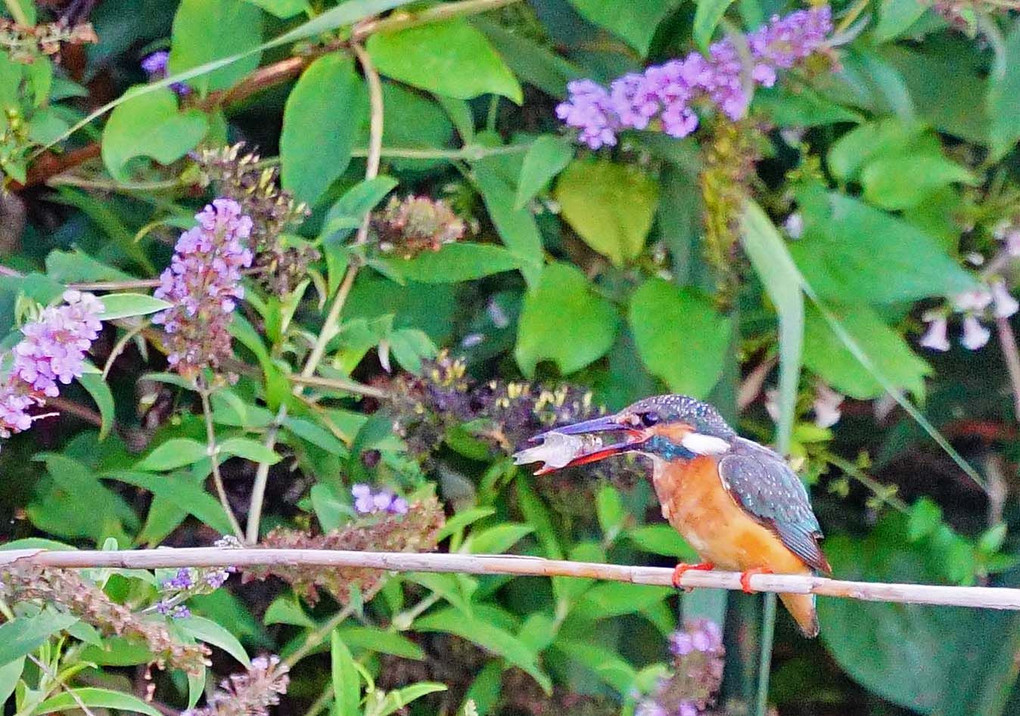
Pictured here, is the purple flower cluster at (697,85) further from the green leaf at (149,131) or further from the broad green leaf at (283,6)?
the green leaf at (149,131)

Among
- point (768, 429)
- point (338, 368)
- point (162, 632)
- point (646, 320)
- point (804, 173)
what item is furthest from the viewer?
point (768, 429)

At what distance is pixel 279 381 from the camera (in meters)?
1.69

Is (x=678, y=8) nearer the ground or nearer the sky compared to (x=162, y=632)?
nearer the sky

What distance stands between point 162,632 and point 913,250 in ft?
4.11

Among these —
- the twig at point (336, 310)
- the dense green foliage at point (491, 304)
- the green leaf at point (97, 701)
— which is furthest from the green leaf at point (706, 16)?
the green leaf at point (97, 701)

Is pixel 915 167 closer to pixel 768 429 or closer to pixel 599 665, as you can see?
pixel 768 429

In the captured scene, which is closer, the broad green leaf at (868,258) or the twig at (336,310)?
the twig at (336,310)

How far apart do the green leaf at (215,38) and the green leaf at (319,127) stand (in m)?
0.09

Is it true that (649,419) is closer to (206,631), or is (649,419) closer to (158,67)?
(206,631)

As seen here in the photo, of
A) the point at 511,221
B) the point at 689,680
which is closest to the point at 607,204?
the point at 511,221

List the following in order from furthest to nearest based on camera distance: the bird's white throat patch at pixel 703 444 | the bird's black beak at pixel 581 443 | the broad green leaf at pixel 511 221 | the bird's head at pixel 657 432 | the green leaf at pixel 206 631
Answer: the broad green leaf at pixel 511 221
the bird's white throat patch at pixel 703 444
the bird's head at pixel 657 432
the bird's black beak at pixel 581 443
the green leaf at pixel 206 631

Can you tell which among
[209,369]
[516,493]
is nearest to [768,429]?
[516,493]

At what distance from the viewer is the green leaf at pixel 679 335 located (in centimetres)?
189

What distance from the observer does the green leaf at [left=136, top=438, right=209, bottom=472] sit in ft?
5.18
